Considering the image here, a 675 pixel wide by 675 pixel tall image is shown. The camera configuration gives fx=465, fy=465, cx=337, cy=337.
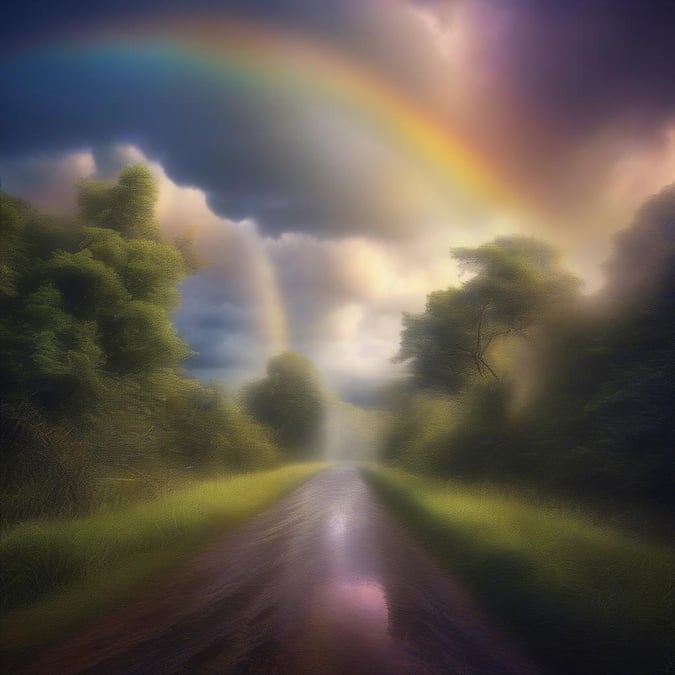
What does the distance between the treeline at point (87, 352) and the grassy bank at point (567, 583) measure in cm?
1012

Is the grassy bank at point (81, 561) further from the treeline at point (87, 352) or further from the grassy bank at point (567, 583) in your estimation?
the grassy bank at point (567, 583)

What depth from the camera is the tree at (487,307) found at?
68.6 ft

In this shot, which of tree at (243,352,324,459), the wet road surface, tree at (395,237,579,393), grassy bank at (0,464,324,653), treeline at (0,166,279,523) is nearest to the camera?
the wet road surface

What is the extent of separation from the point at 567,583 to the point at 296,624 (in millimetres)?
5393

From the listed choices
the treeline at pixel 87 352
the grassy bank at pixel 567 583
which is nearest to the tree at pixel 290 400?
the treeline at pixel 87 352

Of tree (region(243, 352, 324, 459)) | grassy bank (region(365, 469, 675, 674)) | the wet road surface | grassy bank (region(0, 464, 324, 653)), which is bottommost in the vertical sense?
grassy bank (region(365, 469, 675, 674))

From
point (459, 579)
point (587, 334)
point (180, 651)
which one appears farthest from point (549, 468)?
point (180, 651)

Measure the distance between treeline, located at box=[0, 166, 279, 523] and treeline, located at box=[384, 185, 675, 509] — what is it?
45.0 ft

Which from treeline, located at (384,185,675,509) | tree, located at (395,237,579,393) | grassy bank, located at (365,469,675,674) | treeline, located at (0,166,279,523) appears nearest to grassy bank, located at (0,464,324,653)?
treeline, located at (0,166,279,523)

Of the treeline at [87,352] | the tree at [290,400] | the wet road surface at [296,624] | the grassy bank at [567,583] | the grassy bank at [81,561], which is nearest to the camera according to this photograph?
the wet road surface at [296,624]

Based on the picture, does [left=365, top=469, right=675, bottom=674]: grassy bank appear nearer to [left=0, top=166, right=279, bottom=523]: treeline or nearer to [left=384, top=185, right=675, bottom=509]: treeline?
[left=384, top=185, right=675, bottom=509]: treeline

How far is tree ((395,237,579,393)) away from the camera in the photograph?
68.6ft

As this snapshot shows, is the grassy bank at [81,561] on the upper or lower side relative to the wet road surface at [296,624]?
upper

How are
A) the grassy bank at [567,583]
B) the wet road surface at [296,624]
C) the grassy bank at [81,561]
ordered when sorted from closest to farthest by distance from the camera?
1. the wet road surface at [296,624]
2. the grassy bank at [567,583]
3. the grassy bank at [81,561]
